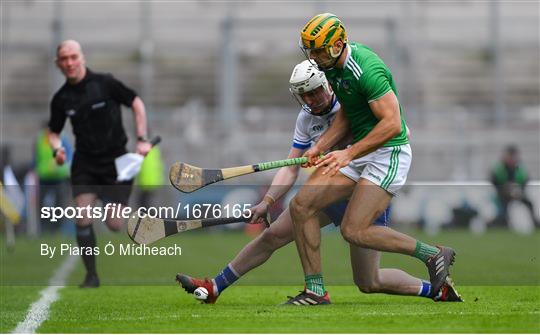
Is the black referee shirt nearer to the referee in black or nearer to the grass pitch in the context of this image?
the referee in black

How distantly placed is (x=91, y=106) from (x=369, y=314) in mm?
4358

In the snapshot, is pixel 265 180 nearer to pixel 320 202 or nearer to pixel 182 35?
pixel 182 35

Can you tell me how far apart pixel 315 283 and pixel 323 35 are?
1.74 metres

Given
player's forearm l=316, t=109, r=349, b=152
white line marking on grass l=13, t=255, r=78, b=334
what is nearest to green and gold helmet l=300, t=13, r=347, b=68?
player's forearm l=316, t=109, r=349, b=152

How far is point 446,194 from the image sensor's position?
59.2 feet

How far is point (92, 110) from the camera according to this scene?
35.4ft

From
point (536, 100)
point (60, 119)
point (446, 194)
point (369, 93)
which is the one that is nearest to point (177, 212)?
point (369, 93)

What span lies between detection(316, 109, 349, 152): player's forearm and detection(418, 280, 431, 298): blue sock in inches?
47.8

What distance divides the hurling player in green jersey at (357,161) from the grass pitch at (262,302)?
1.26 feet

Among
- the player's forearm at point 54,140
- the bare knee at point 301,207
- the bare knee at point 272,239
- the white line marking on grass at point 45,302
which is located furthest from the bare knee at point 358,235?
the player's forearm at point 54,140

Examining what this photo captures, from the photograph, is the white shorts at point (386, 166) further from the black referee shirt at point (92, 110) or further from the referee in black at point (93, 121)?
the black referee shirt at point (92, 110)

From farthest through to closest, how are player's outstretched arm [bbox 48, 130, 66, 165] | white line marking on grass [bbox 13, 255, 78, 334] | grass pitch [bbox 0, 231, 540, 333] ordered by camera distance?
player's outstretched arm [bbox 48, 130, 66, 165] → white line marking on grass [bbox 13, 255, 78, 334] → grass pitch [bbox 0, 231, 540, 333]

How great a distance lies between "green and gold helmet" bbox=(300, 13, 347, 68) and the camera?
24.8 feet

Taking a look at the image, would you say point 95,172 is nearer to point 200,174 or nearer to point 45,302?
point 45,302
